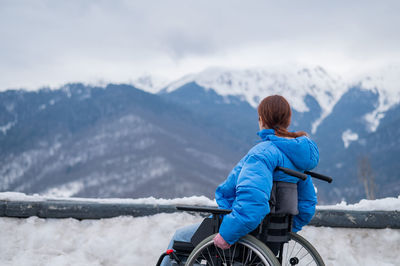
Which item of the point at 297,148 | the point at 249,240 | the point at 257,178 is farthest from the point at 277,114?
the point at 249,240

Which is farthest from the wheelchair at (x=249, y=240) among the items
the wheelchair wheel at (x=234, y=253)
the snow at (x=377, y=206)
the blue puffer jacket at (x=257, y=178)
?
the snow at (x=377, y=206)

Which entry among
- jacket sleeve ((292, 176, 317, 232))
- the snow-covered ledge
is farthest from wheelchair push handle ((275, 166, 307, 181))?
the snow-covered ledge

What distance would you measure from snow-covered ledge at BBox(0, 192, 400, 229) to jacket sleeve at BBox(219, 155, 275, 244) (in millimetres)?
2092

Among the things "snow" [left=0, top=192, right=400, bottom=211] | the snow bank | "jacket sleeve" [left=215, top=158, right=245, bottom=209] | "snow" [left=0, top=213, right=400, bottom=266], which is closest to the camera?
"jacket sleeve" [left=215, top=158, right=245, bottom=209]

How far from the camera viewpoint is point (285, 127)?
9.86ft

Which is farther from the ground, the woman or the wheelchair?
the woman

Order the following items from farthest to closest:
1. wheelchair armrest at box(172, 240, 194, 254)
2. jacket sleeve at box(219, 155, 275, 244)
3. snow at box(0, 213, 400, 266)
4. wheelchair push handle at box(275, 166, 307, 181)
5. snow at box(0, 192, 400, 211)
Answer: snow at box(0, 192, 400, 211), snow at box(0, 213, 400, 266), wheelchair armrest at box(172, 240, 194, 254), wheelchair push handle at box(275, 166, 307, 181), jacket sleeve at box(219, 155, 275, 244)

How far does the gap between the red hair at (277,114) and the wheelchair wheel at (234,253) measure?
0.75m

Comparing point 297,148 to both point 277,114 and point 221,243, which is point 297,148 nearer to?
point 277,114

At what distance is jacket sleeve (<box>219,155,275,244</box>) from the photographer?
2.64m

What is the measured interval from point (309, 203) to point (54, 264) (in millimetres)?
2651

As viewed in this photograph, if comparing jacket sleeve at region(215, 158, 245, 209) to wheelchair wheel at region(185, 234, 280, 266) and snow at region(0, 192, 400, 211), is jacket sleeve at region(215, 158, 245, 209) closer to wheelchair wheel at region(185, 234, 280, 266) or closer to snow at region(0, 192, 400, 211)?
wheelchair wheel at region(185, 234, 280, 266)

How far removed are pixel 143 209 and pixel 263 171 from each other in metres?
2.45

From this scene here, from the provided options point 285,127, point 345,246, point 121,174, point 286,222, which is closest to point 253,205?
point 286,222
